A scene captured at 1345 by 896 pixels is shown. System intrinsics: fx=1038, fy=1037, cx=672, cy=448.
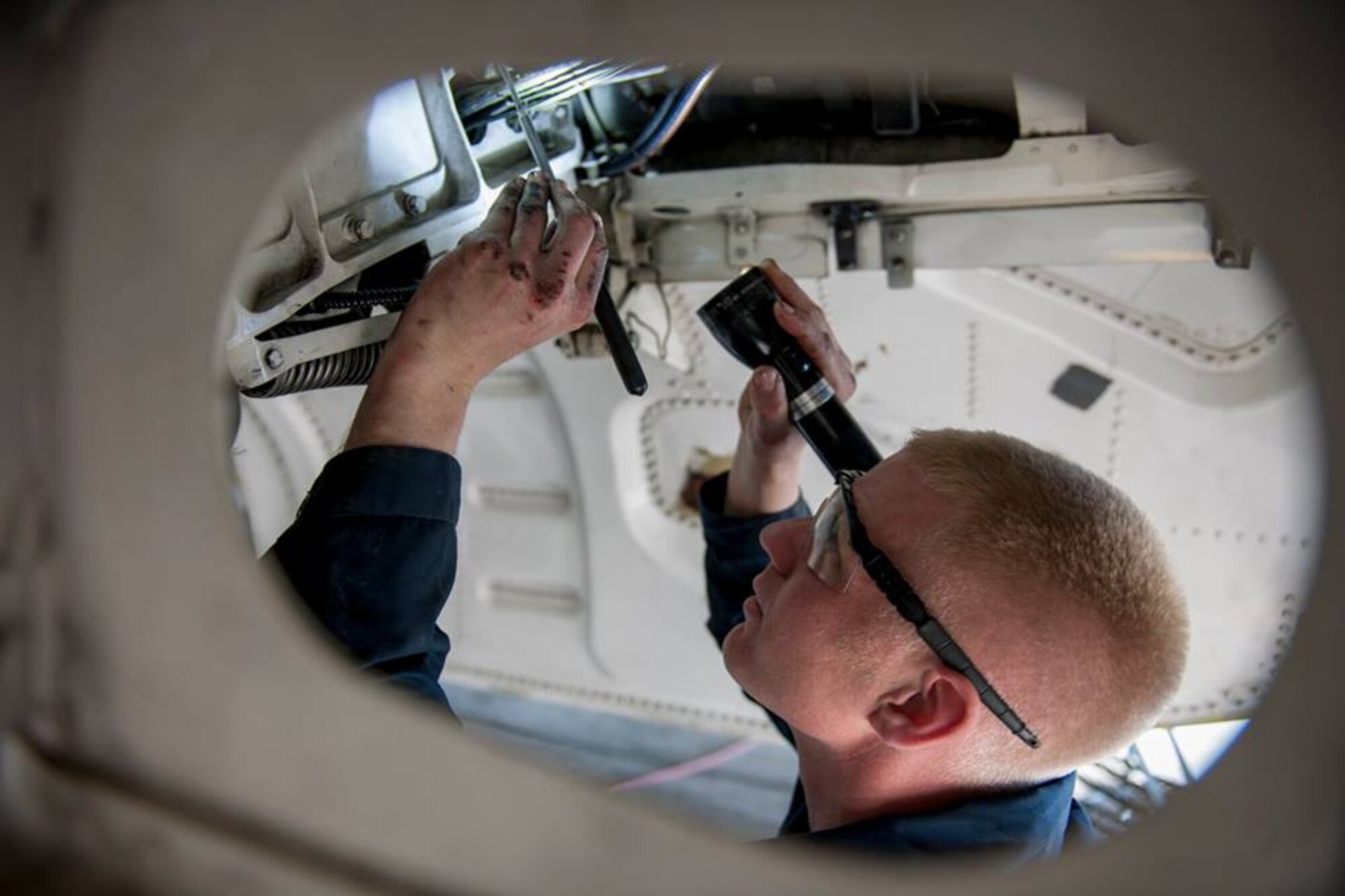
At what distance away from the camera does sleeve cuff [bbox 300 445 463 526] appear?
1.15 metres

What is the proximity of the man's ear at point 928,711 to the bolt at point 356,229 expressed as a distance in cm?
92

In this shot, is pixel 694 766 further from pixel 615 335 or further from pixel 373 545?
pixel 373 545

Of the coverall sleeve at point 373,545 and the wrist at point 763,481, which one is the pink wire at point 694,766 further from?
the coverall sleeve at point 373,545

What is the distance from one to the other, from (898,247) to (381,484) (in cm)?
125

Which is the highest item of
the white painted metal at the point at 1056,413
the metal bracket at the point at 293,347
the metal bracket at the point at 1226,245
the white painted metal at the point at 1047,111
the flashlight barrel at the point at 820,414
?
the white painted metal at the point at 1047,111

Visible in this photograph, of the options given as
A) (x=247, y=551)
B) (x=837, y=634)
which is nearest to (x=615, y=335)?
(x=837, y=634)

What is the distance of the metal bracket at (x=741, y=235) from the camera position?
2.09 meters

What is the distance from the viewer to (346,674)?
571 millimetres

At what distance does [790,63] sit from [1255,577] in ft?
7.23

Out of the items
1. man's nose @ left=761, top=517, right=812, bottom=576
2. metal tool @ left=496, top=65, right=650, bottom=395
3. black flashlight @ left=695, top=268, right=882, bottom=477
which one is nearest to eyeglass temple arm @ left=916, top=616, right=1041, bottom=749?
man's nose @ left=761, top=517, right=812, bottom=576

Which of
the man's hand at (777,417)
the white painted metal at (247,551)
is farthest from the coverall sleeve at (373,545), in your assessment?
the man's hand at (777,417)

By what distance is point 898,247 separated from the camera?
204 centimetres

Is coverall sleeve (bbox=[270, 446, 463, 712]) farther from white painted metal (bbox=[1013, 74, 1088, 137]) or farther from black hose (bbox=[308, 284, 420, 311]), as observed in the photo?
white painted metal (bbox=[1013, 74, 1088, 137])

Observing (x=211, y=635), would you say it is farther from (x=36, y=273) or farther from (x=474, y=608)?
(x=474, y=608)
